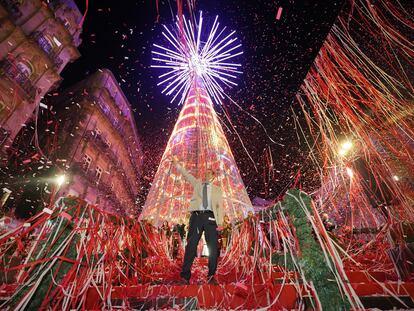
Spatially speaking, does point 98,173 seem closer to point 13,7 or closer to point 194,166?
point 13,7

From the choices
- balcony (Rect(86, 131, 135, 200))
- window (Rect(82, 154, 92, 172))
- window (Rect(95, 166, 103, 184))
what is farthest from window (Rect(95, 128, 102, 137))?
window (Rect(95, 166, 103, 184))

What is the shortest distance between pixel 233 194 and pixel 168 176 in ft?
8.18

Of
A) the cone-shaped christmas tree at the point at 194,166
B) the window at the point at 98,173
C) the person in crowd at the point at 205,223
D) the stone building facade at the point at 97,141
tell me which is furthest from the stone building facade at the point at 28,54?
the person in crowd at the point at 205,223

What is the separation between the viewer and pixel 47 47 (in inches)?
714

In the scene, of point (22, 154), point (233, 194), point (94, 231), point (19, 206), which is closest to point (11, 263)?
point (94, 231)

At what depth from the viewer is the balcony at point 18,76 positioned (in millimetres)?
14117

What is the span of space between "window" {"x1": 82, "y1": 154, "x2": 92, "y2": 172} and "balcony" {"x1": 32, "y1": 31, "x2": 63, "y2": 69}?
336 inches

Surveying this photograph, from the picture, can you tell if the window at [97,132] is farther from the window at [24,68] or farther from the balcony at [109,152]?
the window at [24,68]

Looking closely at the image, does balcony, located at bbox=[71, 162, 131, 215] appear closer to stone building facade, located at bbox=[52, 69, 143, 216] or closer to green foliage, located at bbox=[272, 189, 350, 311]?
stone building facade, located at bbox=[52, 69, 143, 216]

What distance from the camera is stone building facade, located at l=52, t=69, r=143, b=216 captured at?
1905 cm

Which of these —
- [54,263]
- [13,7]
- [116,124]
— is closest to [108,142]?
[116,124]

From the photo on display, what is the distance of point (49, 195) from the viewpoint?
607 inches

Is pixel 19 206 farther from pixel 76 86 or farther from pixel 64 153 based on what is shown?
pixel 76 86

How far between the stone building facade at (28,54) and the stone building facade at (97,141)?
3744mm
